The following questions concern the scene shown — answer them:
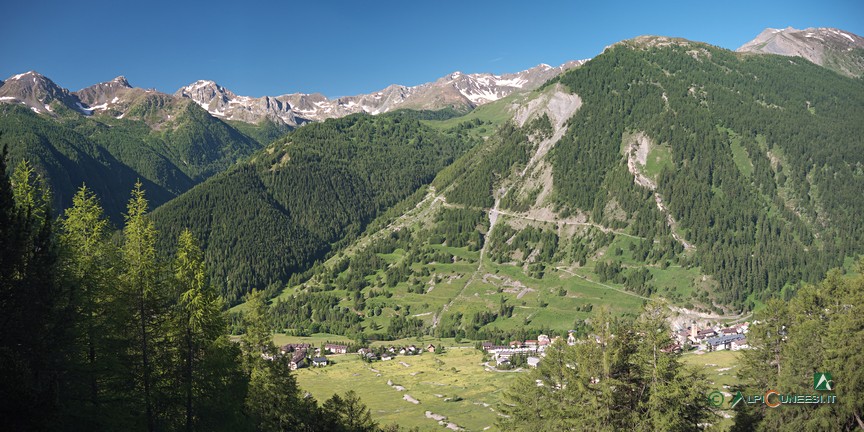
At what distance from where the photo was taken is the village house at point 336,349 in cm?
18362

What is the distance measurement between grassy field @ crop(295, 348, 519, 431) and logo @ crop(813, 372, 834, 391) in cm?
5189

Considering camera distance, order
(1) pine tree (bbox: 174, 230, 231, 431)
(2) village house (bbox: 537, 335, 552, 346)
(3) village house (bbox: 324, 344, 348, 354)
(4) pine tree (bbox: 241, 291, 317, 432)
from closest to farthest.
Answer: (1) pine tree (bbox: 174, 230, 231, 431) < (4) pine tree (bbox: 241, 291, 317, 432) < (2) village house (bbox: 537, 335, 552, 346) < (3) village house (bbox: 324, 344, 348, 354)

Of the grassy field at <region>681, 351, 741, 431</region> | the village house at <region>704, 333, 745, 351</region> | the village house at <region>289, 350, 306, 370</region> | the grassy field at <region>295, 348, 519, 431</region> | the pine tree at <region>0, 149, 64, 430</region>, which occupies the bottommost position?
the grassy field at <region>295, 348, 519, 431</region>

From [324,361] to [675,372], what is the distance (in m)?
140

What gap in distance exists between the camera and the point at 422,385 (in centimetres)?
13575

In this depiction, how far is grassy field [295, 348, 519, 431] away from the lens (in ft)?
357

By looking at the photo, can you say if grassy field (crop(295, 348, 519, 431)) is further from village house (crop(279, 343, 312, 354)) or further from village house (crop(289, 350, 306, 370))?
village house (crop(279, 343, 312, 354))

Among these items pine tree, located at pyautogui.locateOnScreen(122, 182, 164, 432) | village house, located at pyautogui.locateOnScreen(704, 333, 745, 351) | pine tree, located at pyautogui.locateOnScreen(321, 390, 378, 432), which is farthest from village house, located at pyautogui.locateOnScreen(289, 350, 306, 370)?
pine tree, located at pyautogui.locateOnScreen(122, 182, 164, 432)

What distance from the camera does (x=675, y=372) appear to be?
129ft

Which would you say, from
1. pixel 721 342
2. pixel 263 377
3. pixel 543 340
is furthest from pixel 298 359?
pixel 263 377

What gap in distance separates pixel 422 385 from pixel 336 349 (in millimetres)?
57061

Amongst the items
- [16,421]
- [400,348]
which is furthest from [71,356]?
[400,348]

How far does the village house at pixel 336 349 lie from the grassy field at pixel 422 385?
543cm

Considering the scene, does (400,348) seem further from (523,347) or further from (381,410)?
(381,410)
